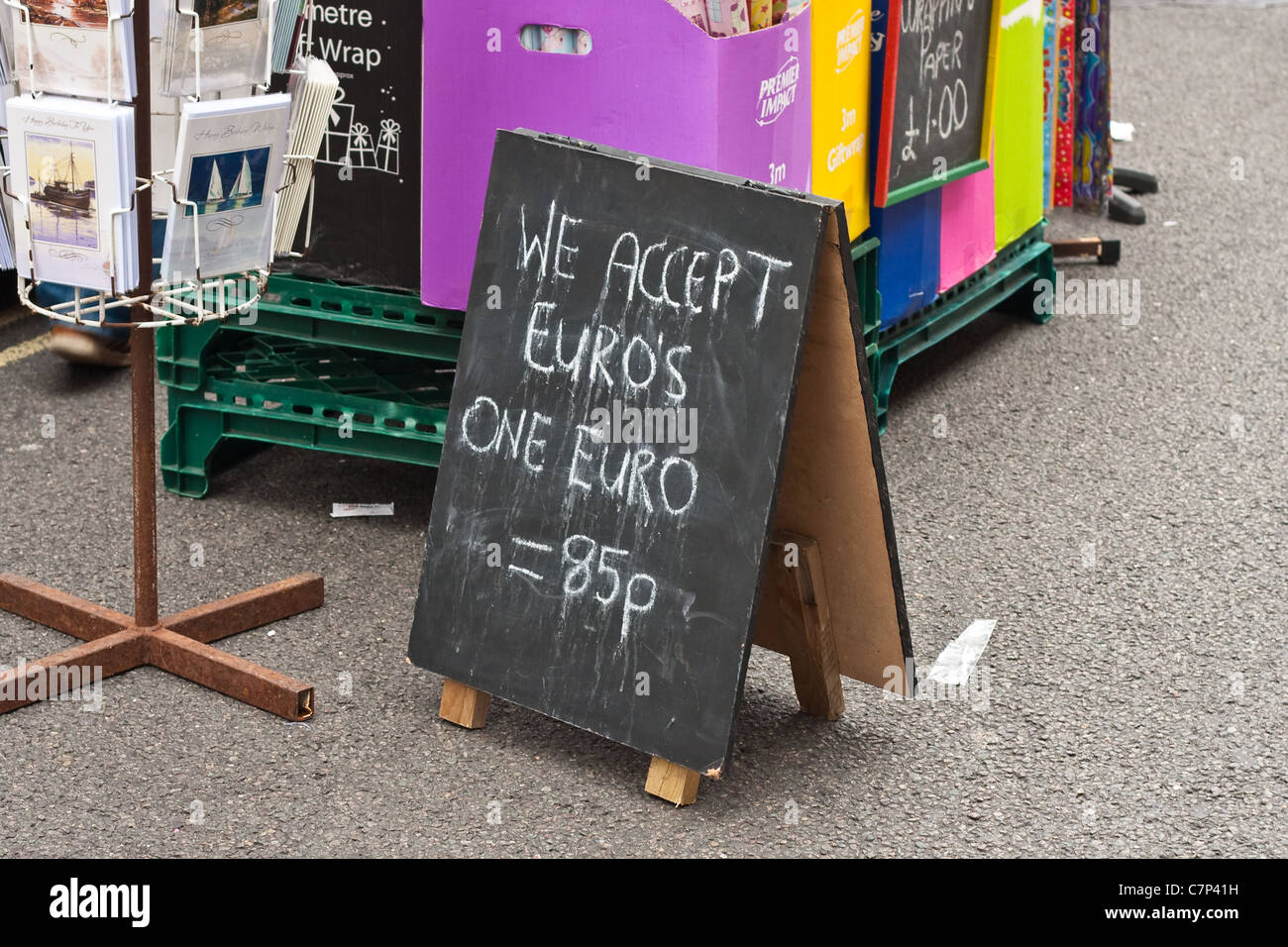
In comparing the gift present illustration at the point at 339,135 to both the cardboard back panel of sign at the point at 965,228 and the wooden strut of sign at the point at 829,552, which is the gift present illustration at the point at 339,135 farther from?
the cardboard back panel of sign at the point at 965,228

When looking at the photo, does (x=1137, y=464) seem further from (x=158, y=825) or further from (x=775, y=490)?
(x=158, y=825)

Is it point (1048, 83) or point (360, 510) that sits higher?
point (1048, 83)

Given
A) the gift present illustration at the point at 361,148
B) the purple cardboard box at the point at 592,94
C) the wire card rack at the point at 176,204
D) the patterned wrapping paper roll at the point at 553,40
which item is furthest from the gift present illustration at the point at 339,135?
the wire card rack at the point at 176,204

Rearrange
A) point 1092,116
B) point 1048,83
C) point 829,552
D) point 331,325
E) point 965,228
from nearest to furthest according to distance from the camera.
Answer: point 829,552 < point 331,325 < point 965,228 < point 1048,83 < point 1092,116

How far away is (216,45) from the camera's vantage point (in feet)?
11.8

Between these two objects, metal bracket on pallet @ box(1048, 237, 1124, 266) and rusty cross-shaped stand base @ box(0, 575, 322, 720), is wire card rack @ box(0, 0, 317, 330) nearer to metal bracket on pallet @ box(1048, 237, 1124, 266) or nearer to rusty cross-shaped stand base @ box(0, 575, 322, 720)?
rusty cross-shaped stand base @ box(0, 575, 322, 720)

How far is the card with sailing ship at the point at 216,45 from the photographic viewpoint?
3.51m

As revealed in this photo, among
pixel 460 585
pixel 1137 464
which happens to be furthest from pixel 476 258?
pixel 1137 464

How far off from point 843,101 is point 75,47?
8.14ft

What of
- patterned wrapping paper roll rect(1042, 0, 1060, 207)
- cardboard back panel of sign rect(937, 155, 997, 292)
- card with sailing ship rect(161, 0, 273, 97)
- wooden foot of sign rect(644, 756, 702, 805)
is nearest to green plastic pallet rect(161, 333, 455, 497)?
card with sailing ship rect(161, 0, 273, 97)

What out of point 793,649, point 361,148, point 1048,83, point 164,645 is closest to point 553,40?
point 361,148

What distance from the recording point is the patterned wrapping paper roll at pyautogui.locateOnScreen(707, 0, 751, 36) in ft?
14.7

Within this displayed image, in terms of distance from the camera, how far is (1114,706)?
4078 millimetres

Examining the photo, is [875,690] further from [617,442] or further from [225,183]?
[225,183]
